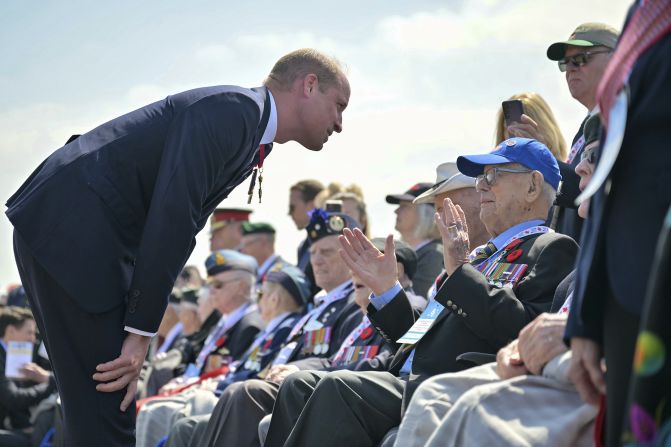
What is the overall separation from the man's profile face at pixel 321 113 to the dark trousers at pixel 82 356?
41.8 inches

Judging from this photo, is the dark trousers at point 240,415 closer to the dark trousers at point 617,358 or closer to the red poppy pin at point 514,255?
the red poppy pin at point 514,255

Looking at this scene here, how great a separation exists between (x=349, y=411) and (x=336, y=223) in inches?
130

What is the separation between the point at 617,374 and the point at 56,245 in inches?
82.4

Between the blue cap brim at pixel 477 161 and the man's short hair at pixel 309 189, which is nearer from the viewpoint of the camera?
the blue cap brim at pixel 477 161

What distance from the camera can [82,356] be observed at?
3488 mm

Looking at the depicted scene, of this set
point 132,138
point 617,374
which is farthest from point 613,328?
point 132,138

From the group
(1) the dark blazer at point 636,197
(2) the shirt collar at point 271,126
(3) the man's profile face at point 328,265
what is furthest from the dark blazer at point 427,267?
(1) the dark blazer at point 636,197

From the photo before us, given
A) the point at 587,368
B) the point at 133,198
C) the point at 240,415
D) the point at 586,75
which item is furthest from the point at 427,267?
the point at 587,368

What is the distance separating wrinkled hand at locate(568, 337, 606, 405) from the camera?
2.26 metres

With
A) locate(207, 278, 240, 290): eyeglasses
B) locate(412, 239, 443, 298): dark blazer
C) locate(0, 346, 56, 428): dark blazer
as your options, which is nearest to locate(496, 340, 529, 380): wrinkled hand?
locate(412, 239, 443, 298): dark blazer

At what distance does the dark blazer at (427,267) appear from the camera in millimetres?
6883

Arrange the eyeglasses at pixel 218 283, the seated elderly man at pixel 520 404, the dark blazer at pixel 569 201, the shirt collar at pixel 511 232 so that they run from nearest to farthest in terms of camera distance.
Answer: the seated elderly man at pixel 520 404, the shirt collar at pixel 511 232, the dark blazer at pixel 569 201, the eyeglasses at pixel 218 283

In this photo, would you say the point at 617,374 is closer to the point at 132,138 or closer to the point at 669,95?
the point at 669,95

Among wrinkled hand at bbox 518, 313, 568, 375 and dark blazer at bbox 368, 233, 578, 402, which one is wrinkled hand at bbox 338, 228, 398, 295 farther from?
wrinkled hand at bbox 518, 313, 568, 375
